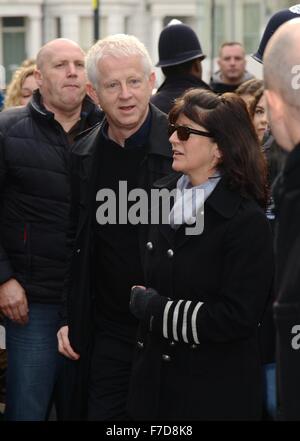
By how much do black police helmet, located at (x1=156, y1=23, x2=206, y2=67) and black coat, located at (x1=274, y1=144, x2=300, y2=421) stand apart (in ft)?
13.1

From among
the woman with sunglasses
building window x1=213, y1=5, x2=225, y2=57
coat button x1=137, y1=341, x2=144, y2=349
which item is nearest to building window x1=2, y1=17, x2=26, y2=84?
building window x1=213, y1=5, x2=225, y2=57

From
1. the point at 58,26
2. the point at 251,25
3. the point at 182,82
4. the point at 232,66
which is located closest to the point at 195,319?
the point at 182,82

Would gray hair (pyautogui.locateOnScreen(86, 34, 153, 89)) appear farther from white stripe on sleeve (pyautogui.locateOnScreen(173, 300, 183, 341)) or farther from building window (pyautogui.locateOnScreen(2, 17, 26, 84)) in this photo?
building window (pyautogui.locateOnScreen(2, 17, 26, 84))

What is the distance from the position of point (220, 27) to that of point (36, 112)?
3923 centimetres

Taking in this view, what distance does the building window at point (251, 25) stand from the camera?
157ft

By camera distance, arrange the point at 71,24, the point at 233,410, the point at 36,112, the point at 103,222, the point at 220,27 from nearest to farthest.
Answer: the point at 233,410
the point at 103,222
the point at 36,112
the point at 220,27
the point at 71,24

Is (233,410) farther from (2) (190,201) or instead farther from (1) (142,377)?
(2) (190,201)

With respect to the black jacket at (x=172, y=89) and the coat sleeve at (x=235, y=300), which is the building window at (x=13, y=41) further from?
the coat sleeve at (x=235, y=300)

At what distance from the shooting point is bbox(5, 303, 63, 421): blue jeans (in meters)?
5.78

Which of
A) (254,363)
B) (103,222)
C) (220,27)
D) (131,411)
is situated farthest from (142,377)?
(220,27)

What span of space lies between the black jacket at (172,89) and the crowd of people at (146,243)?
18 millimetres

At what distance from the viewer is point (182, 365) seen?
439 centimetres

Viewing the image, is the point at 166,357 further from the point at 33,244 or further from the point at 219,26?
the point at 219,26

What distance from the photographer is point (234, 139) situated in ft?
14.4
